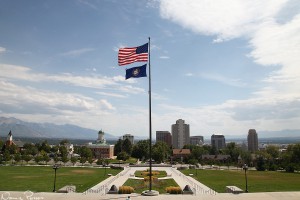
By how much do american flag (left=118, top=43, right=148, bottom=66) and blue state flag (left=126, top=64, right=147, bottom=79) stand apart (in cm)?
85

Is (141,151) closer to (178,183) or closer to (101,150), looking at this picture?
(101,150)

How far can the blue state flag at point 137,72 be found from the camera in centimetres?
3177

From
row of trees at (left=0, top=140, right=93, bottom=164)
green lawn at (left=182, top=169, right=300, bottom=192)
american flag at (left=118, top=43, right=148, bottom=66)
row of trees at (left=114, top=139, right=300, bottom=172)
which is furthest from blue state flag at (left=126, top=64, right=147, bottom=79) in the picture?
row of trees at (left=0, top=140, right=93, bottom=164)

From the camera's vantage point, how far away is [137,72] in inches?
1256

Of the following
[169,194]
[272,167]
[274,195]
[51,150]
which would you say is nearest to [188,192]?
[169,194]

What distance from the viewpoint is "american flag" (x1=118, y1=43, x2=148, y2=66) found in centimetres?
3152

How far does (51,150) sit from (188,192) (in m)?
118

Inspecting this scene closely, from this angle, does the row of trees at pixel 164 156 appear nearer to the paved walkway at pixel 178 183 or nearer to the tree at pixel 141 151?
the tree at pixel 141 151

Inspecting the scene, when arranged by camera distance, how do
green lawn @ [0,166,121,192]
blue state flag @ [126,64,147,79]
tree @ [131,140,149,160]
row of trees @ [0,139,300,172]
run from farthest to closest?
1. tree @ [131,140,149,160]
2. row of trees @ [0,139,300,172]
3. green lawn @ [0,166,121,192]
4. blue state flag @ [126,64,147,79]


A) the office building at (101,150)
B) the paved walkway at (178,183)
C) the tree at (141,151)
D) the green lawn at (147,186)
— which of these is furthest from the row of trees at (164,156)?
the green lawn at (147,186)

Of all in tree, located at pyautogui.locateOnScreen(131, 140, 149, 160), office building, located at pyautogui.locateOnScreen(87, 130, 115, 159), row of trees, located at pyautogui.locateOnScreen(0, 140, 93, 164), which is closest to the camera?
row of trees, located at pyautogui.locateOnScreen(0, 140, 93, 164)

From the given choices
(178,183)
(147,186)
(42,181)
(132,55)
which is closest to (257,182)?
(178,183)

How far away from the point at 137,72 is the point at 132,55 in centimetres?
188

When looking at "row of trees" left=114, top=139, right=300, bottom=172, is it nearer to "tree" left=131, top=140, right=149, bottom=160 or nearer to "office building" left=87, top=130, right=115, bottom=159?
"tree" left=131, top=140, right=149, bottom=160
